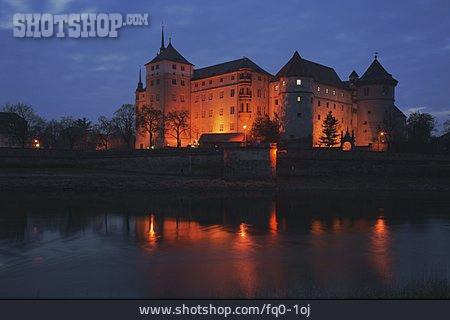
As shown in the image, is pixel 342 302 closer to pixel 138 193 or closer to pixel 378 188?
pixel 138 193

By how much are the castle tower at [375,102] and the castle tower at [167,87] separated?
145 feet

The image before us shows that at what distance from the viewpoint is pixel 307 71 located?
8431 centimetres

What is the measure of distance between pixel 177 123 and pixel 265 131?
24198 millimetres

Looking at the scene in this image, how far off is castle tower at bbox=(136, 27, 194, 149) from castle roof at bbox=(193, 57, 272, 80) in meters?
2.94

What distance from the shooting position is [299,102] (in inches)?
3278

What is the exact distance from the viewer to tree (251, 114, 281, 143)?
249 ft

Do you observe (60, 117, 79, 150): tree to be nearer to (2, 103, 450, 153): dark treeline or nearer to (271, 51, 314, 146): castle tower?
(2, 103, 450, 153): dark treeline

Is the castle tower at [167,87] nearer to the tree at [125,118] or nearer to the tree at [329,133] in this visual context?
the tree at [125,118]

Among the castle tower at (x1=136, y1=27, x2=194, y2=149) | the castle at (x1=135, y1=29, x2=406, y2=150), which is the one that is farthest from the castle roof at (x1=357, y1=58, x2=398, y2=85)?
the castle tower at (x1=136, y1=27, x2=194, y2=149)

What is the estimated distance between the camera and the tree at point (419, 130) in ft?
263

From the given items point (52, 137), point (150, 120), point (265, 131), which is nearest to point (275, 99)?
point (265, 131)

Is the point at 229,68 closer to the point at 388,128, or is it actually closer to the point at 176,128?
the point at 176,128

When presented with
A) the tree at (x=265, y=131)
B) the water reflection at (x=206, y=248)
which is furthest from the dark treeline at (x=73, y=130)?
the water reflection at (x=206, y=248)

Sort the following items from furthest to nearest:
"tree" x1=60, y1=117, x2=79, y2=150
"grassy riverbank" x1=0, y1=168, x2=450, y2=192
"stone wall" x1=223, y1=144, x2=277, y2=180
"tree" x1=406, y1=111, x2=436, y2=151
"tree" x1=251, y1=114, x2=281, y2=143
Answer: "tree" x1=60, y1=117, x2=79, y2=150 < "tree" x1=406, y1=111, x2=436, y2=151 < "tree" x1=251, y1=114, x2=281, y2=143 < "stone wall" x1=223, y1=144, x2=277, y2=180 < "grassy riverbank" x1=0, y1=168, x2=450, y2=192
